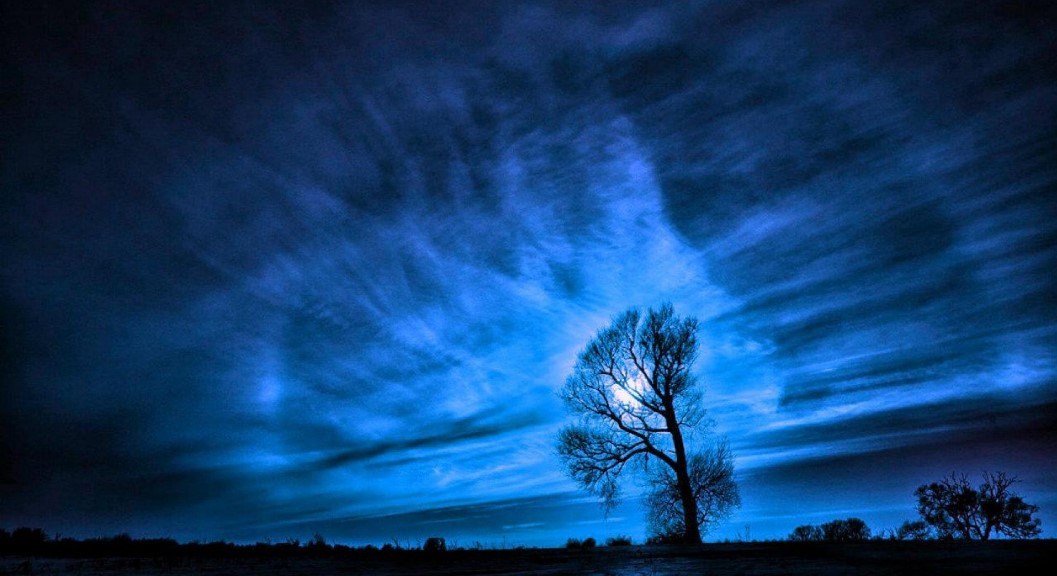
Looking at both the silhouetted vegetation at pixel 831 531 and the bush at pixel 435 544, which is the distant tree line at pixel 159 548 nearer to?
the bush at pixel 435 544

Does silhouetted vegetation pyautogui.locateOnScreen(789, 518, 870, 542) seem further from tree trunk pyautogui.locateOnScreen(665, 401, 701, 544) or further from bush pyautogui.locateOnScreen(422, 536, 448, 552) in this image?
bush pyautogui.locateOnScreen(422, 536, 448, 552)

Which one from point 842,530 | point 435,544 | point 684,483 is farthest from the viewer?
point 842,530

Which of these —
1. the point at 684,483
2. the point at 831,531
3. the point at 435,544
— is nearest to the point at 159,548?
the point at 435,544

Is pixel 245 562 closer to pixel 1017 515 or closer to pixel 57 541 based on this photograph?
pixel 57 541

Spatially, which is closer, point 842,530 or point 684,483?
point 684,483

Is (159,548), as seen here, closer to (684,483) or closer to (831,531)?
(684,483)

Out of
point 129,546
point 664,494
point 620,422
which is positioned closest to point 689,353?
point 620,422

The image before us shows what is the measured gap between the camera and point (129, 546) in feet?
39.1

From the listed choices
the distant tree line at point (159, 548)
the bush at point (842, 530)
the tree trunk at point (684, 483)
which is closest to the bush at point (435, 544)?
the distant tree line at point (159, 548)

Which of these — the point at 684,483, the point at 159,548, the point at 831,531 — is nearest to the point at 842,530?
the point at 831,531

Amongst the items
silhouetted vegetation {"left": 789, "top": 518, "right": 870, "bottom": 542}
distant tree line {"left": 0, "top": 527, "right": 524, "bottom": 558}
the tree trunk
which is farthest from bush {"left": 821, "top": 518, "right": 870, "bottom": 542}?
distant tree line {"left": 0, "top": 527, "right": 524, "bottom": 558}

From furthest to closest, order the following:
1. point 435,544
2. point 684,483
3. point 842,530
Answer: point 842,530 < point 684,483 < point 435,544

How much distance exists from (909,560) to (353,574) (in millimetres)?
5907

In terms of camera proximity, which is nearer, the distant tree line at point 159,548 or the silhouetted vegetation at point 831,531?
the distant tree line at point 159,548
